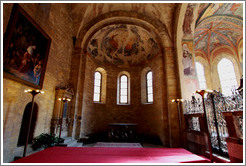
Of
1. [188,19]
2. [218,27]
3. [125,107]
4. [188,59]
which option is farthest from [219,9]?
[125,107]

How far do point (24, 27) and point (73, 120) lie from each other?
6113 millimetres

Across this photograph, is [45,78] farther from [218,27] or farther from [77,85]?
[218,27]

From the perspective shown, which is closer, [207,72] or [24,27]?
[24,27]

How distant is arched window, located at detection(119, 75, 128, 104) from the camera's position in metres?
13.7

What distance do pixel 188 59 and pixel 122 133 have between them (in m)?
7.43

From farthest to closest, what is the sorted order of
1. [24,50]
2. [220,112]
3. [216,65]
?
[216,65], [24,50], [220,112]

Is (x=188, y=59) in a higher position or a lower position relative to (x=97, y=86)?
higher

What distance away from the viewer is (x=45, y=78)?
7277mm

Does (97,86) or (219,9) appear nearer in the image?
(219,9)

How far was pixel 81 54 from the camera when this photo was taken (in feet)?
34.8

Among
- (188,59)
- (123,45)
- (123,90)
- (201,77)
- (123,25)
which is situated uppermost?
(123,25)

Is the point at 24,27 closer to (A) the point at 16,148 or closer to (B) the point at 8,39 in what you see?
(B) the point at 8,39

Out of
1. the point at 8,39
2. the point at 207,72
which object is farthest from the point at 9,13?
the point at 207,72

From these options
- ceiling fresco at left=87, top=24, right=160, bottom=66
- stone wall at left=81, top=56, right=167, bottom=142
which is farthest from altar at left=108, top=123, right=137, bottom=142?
ceiling fresco at left=87, top=24, right=160, bottom=66
